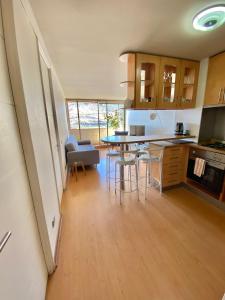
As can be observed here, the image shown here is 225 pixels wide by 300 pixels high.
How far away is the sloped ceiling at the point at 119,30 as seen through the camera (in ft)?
3.94

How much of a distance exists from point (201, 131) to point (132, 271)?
8.46ft

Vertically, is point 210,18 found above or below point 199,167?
above

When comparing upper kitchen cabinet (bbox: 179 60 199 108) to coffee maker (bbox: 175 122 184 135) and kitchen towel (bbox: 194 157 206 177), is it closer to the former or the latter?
coffee maker (bbox: 175 122 184 135)

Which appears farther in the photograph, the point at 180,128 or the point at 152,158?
the point at 180,128

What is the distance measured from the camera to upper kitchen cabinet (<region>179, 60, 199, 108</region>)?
2.52 meters

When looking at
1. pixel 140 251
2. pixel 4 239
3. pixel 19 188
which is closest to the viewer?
pixel 4 239

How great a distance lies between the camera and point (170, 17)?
135cm

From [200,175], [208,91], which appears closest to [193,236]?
[200,175]

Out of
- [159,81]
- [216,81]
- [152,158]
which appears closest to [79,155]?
[152,158]

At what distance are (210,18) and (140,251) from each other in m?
2.57

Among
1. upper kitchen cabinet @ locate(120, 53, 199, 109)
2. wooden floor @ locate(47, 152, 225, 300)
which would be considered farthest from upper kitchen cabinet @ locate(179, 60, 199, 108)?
wooden floor @ locate(47, 152, 225, 300)

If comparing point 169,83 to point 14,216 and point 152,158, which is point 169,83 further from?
point 14,216

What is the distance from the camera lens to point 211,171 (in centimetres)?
221

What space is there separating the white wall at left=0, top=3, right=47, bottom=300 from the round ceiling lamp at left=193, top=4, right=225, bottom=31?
1757 millimetres
